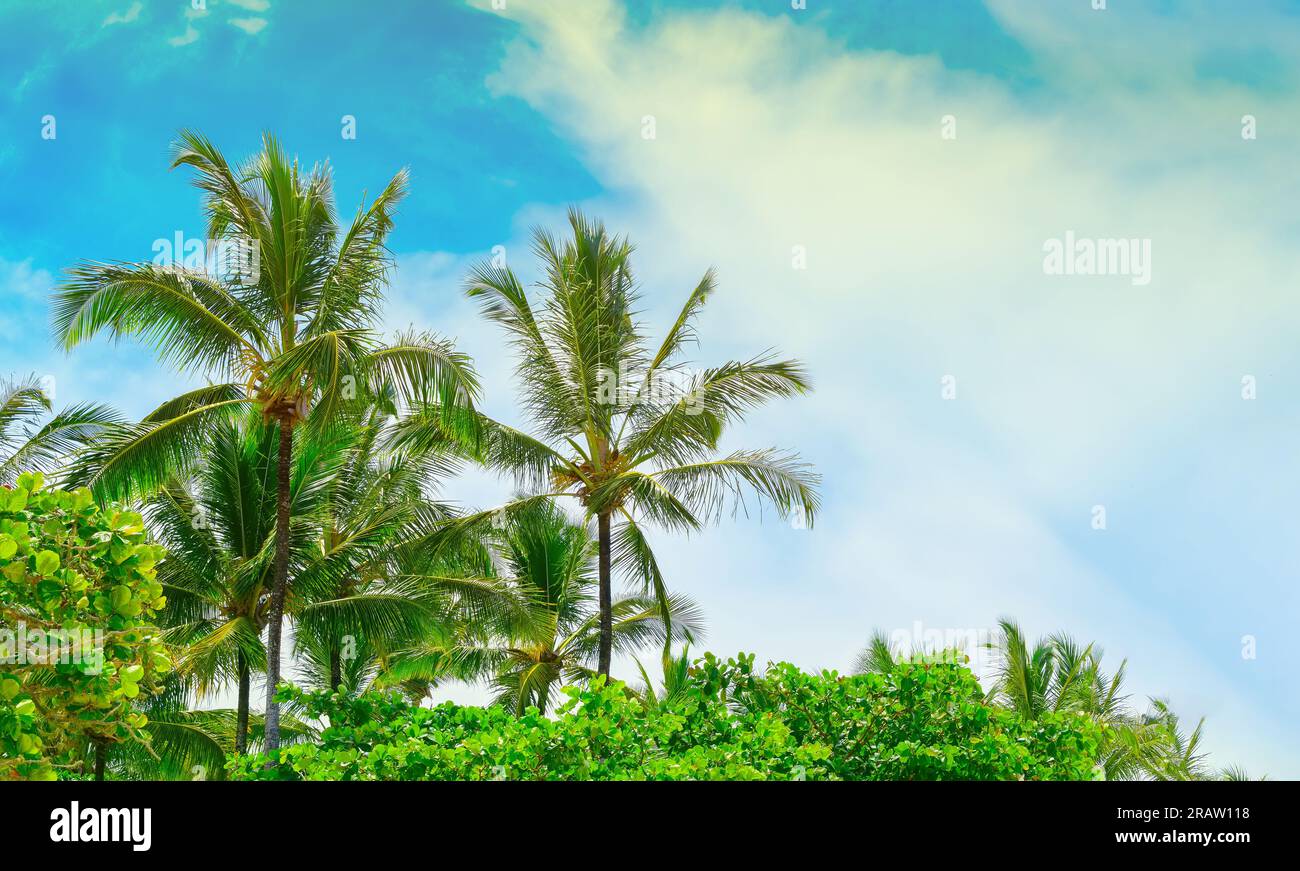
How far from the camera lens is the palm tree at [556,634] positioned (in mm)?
20156

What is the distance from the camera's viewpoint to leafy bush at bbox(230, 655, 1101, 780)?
219 inches

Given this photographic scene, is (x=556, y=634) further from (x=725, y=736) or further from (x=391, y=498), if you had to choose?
(x=725, y=736)

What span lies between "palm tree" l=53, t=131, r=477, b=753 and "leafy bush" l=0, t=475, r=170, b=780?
6.78 metres

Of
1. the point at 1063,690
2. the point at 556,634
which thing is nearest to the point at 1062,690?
the point at 1063,690

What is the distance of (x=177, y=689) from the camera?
620 inches

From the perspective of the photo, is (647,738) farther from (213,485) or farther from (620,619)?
(620,619)

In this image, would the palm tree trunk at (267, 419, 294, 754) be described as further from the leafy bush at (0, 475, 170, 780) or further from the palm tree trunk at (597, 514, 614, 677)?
the leafy bush at (0, 475, 170, 780)

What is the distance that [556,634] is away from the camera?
19.3 metres

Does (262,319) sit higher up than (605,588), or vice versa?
(262,319)

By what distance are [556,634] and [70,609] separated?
46.3ft

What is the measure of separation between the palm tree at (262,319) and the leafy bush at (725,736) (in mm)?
6778

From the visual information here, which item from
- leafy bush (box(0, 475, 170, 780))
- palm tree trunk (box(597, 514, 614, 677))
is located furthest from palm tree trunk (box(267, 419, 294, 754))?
leafy bush (box(0, 475, 170, 780))
